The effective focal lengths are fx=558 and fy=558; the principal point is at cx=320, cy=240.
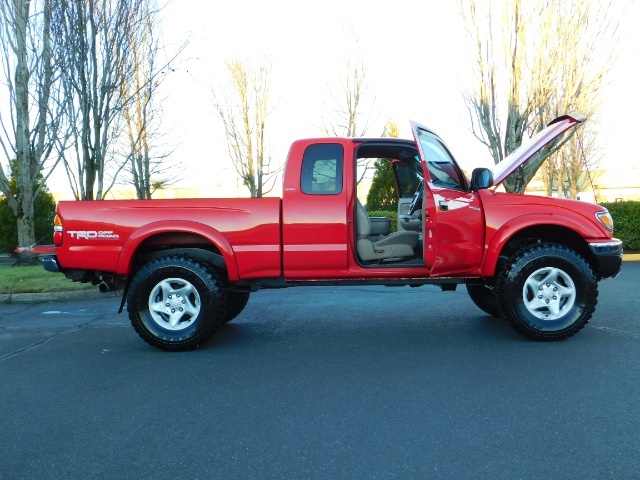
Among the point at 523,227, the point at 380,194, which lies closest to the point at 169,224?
the point at 523,227

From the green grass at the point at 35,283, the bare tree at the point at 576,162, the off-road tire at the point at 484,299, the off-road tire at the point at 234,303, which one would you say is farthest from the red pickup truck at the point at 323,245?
the bare tree at the point at 576,162

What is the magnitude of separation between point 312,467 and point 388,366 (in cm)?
190

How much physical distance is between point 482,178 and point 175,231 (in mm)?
3054

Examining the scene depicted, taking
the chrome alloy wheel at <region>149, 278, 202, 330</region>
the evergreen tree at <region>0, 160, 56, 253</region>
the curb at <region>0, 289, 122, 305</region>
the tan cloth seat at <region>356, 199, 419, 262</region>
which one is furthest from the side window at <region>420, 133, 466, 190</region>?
the evergreen tree at <region>0, 160, 56, 253</region>

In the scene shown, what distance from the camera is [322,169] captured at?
5.63 m

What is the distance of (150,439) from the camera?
322 centimetres

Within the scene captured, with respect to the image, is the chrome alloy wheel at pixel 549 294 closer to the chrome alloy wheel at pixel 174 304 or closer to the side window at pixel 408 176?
the side window at pixel 408 176

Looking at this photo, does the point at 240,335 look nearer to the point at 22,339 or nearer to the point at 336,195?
the point at 336,195

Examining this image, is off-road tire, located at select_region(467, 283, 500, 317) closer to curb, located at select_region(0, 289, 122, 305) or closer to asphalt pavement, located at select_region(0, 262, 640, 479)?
asphalt pavement, located at select_region(0, 262, 640, 479)

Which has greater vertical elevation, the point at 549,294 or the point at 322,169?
the point at 322,169

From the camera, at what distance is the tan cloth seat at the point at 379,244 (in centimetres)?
578

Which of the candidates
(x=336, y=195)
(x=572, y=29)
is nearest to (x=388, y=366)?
(x=336, y=195)

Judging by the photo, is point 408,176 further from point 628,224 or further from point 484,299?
point 628,224

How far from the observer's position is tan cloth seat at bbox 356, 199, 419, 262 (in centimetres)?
578
